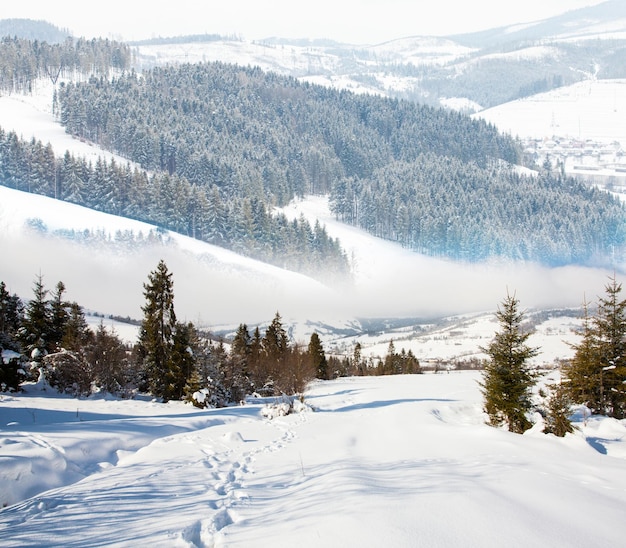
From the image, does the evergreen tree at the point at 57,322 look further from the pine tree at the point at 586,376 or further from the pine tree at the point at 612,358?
the pine tree at the point at 612,358

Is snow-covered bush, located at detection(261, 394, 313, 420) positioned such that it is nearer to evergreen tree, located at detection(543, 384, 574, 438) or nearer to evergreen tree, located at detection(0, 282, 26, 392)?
evergreen tree, located at detection(543, 384, 574, 438)

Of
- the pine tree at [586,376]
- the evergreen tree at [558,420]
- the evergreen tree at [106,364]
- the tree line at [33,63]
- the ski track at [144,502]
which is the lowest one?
the evergreen tree at [106,364]

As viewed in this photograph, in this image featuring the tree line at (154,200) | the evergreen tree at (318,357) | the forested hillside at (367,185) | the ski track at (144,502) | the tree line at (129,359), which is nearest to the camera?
the ski track at (144,502)

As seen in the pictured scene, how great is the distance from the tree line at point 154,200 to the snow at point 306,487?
9700 cm

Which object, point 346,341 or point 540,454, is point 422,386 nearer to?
point 540,454

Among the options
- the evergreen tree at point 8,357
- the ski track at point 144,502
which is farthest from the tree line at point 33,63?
the ski track at point 144,502

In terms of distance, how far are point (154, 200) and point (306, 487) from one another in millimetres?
108130

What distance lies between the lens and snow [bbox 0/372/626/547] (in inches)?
215

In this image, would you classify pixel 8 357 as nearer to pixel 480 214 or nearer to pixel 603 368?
pixel 603 368

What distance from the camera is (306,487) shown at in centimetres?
787

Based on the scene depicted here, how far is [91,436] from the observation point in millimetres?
11219

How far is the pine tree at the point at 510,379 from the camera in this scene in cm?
1795

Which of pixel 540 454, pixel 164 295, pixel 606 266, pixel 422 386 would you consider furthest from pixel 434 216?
pixel 540 454

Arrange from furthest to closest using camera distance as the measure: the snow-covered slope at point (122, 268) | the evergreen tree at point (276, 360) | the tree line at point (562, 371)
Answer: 1. the snow-covered slope at point (122, 268)
2. the evergreen tree at point (276, 360)
3. the tree line at point (562, 371)
